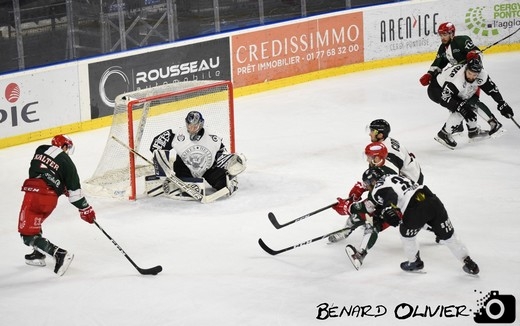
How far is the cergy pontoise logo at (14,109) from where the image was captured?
1097 cm

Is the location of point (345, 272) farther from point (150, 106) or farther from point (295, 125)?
point (295, 125)

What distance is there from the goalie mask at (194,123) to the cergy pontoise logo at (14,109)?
8.66ft

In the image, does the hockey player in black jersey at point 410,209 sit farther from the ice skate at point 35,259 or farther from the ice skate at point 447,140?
the ice skate at point 447,140

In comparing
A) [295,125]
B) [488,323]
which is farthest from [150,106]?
[488,323]

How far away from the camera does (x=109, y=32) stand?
468 inches

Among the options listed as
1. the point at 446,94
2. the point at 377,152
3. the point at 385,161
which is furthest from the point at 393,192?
the point at 446,94

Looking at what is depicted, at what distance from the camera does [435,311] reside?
6785 millimetres

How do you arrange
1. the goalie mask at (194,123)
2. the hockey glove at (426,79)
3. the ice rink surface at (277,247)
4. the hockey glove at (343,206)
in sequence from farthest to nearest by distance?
1. the hockey glove at (426,79)
2. the goalie mask at (194,123)
3. the hockey glove at (343,206)
4. the ice rink surface at (277,247)

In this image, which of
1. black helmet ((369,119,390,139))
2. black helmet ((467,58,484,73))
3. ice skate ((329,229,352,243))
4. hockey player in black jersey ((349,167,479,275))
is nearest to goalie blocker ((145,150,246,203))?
ice skate ((329,229,352,243))

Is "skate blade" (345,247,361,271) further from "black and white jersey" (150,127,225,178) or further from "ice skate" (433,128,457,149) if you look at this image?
"ice skate" (433,128,457,149)

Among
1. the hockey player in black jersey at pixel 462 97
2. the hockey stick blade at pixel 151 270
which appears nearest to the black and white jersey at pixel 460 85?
the hockey player in black jersey at pixel 462 97

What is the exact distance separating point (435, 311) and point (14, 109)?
5.69 meters

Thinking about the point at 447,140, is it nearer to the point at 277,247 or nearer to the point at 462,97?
the point at 462,97

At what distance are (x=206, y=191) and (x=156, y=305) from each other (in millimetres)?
2565
